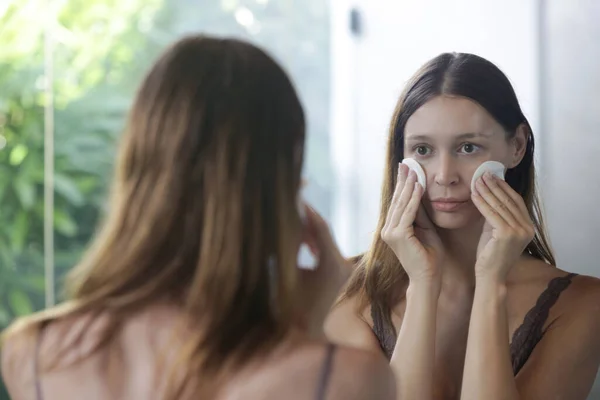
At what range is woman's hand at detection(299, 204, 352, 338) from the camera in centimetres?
75

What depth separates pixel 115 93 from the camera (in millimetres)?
2105

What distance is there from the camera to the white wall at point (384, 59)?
140cm

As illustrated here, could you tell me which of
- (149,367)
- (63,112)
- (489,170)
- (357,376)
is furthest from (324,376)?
(63,112)

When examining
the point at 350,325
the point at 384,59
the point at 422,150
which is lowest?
the point at 350,325

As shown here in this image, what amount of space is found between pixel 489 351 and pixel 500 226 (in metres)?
0.15

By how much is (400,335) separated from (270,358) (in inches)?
17.4

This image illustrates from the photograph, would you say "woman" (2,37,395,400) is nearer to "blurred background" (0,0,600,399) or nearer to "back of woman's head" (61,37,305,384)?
"back of woman's head" (61,37,305,384)

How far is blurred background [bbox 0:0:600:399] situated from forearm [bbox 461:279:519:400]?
29.0 inches

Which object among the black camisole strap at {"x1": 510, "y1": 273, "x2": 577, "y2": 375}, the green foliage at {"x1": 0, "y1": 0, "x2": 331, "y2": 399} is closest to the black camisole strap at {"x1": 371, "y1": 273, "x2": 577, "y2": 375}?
the black camisole strap at {"x1": 510, "y1": 273, "x2": 577, "y2": 375}

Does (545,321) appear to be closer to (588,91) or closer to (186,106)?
(588,91)

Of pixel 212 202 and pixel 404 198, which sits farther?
pixel 404 198

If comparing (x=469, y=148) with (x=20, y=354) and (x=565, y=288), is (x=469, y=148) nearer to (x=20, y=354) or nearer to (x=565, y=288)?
(x=565, y=288)

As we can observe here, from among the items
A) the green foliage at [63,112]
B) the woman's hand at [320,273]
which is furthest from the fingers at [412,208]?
the green foliage at [63,112]

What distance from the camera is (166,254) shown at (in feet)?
2.15
